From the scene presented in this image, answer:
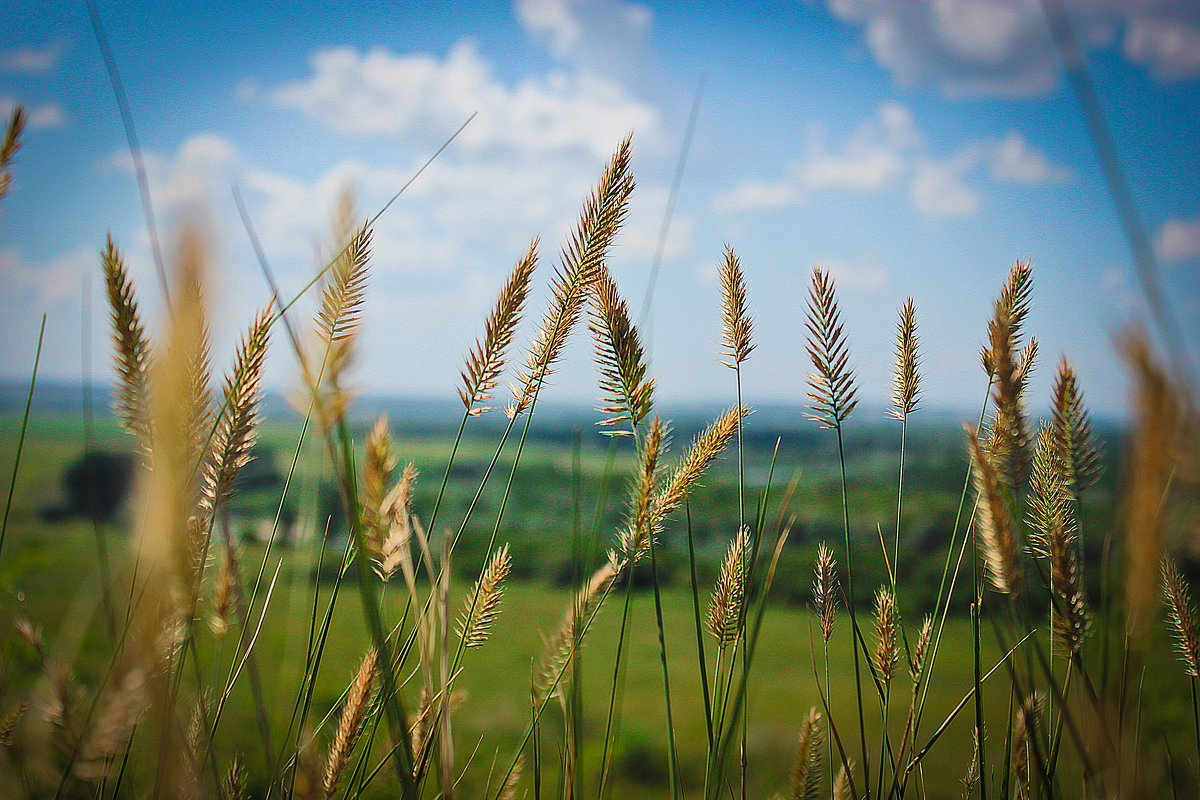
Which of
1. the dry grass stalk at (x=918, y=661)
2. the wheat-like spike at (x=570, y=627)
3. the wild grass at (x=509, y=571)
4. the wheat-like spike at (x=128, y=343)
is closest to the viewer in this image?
the wild grass at (x=509, y=571)

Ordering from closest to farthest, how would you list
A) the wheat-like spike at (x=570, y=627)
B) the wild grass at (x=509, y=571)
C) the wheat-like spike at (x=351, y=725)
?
the wild grass at (x=509, y=571)
the wheat-like spike at (x=351, y=725)
the wheat-like spike at (x=570, y=627)

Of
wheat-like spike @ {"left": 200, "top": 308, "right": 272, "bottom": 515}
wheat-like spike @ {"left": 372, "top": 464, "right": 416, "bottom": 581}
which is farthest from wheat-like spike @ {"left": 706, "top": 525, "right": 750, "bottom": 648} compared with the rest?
wheat-like spike @ {"left": 200, "top": 308, "right": 272, "bottom": 515}

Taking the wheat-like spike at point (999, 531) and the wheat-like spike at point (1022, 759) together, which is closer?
the wheat-like spike at point (999, 531)

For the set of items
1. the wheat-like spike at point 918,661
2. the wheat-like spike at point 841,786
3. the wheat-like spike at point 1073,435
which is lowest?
the wheat-like spike at point 841,786

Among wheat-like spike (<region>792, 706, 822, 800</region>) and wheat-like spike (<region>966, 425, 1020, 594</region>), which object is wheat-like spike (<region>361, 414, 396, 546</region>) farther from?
wheat-like spike (<region>792, 706, 822, 800</region>)

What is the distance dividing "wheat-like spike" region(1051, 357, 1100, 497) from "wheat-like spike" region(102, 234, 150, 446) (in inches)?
29.5

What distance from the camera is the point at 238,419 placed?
1.69ft

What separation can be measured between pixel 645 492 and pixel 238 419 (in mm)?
350

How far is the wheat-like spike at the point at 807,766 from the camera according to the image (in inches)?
30.3

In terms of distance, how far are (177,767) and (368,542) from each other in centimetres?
13

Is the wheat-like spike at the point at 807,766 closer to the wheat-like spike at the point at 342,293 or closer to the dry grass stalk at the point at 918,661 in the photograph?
the dry grass stalk at the point at 918,661

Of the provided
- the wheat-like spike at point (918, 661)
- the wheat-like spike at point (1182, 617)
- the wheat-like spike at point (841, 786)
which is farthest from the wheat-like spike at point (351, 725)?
the wheat-like spike at point (1182, 617)

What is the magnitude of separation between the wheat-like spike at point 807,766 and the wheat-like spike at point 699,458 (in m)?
0.33

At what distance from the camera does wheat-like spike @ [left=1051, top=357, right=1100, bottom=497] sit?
0.59 metres
